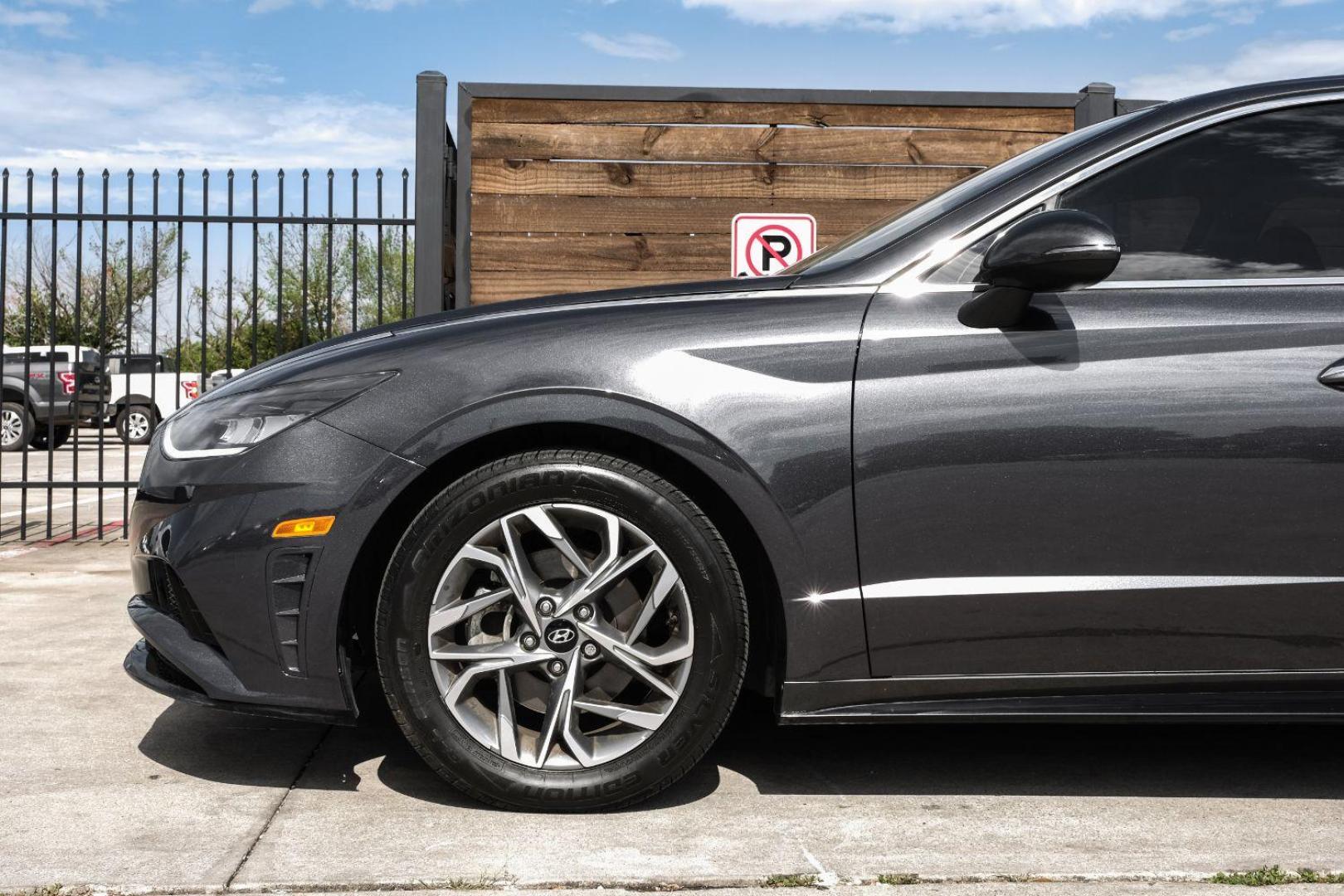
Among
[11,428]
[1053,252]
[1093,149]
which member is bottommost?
[11,428]

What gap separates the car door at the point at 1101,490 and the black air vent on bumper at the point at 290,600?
1.18 meters

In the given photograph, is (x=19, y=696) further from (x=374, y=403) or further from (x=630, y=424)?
(x=630, y=424)

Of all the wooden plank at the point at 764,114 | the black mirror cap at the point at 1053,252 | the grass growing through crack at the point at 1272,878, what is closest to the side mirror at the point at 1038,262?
the black mirror cap at the point at 1053,252

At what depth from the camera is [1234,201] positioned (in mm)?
3004

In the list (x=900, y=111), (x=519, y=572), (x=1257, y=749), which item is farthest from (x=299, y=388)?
(x=900, y=111)

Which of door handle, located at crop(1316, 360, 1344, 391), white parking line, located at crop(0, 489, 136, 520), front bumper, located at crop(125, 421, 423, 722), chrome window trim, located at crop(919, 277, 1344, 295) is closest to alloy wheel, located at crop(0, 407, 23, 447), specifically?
white parking line, located at crop(0, 489, 136, 520)

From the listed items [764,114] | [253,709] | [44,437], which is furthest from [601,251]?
[44,437]

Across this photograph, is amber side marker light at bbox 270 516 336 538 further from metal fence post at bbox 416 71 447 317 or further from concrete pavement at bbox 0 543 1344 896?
metal fence post at bbox 416 71 447 317

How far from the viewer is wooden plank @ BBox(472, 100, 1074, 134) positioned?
7.05 meters

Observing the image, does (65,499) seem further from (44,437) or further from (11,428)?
(44,437)

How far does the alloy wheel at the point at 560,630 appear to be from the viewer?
2.80 m

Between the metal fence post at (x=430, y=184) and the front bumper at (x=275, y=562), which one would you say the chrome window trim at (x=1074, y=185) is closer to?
the front bumper at (x=275, y=562)

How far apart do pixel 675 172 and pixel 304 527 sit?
4.68 metres

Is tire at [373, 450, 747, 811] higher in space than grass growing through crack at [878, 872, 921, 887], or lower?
higher
